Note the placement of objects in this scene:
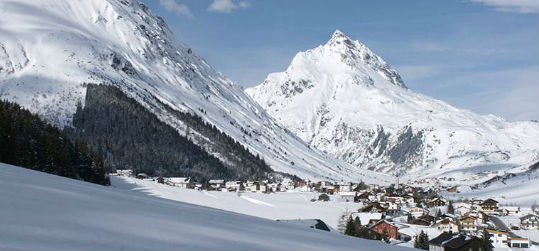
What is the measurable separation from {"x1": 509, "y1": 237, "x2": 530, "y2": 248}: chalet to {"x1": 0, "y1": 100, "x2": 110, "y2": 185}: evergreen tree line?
184 feet

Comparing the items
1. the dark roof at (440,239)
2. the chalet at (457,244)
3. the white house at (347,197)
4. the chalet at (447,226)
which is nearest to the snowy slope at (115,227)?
the chalet at (457,244)

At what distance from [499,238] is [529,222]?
3089 centimetres

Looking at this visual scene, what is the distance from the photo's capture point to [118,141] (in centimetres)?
17650

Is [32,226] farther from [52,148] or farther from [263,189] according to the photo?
[263,189]

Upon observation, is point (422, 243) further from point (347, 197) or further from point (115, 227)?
point (347, 197)

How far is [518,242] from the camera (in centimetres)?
7138

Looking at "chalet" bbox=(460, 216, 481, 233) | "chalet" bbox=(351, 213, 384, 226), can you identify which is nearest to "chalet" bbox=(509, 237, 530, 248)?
"chalet" bbox=(460, 216, 481, 233)

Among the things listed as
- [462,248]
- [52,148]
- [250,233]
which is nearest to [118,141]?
[52,148]

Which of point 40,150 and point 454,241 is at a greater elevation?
point 40,150

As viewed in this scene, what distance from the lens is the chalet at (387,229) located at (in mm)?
73188

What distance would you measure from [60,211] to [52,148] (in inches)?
2099

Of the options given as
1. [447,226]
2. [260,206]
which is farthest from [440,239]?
[260,206]

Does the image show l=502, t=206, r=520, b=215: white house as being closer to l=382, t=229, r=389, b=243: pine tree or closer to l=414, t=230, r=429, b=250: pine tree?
l=382, t=229, r=389, b=243: pine tree

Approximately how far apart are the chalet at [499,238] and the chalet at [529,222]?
70.2ft
